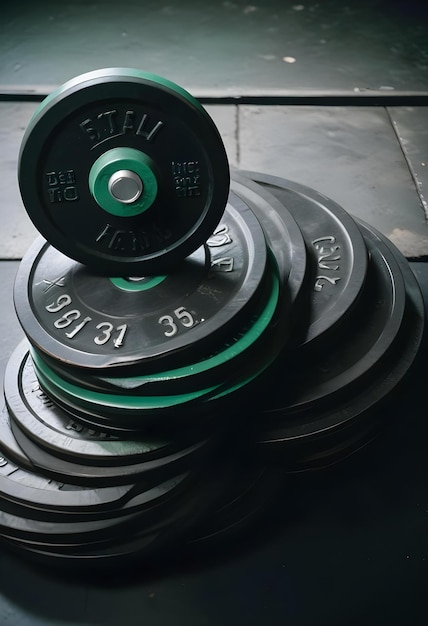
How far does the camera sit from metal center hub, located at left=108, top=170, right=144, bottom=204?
80.0 inches

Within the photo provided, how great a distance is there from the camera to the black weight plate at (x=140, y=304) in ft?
6.59

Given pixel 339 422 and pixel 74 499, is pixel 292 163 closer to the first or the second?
pixel 339 422

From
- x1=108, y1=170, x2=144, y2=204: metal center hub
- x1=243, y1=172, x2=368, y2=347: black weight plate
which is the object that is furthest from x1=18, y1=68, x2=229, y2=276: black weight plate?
x1=243, y1=172, x2=368, y2=347: black weight plate

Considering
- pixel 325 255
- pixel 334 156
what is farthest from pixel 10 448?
pixel 334 156

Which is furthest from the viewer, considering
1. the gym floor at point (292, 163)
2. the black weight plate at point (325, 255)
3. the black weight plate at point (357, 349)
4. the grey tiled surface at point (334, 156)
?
the grey tiled surface at point (334, 156)

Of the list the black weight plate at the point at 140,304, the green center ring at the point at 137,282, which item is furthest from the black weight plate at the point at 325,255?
the green center ring at the point at 137,282

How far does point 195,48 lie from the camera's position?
5.18 m

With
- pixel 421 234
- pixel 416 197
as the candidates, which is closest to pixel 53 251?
pixel 421 234

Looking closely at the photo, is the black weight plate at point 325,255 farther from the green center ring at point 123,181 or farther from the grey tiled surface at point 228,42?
the grey tiled surface at point 228,42

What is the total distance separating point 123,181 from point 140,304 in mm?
395

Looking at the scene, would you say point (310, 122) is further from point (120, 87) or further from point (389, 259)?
point (120, 87)

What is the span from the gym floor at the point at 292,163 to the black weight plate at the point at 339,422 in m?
0.18

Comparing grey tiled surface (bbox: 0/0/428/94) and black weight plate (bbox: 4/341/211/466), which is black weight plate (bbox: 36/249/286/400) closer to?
black weight plate (bbox: 4/341/211/466)

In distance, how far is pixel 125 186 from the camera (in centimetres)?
204
